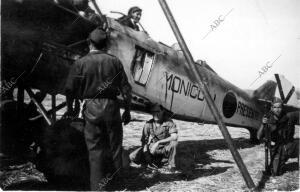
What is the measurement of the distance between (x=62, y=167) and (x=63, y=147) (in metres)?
0.28

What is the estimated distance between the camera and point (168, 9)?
499cm

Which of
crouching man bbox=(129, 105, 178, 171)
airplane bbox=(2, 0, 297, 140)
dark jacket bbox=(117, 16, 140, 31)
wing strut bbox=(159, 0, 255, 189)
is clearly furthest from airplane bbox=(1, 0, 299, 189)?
wing strut bbox=(159, 0, 255, 189)

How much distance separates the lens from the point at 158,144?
643 cm

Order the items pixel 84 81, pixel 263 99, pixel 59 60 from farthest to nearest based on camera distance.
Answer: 1. pixel 263 99
2. pixel 59 60
3. pixel 84 81

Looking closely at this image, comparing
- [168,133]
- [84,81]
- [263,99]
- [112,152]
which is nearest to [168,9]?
[84,81]

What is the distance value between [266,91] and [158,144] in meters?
7.01

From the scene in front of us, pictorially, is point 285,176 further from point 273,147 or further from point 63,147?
point 63,147

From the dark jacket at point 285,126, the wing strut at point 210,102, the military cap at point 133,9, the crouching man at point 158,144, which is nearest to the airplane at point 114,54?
the crouching man at point 158,144

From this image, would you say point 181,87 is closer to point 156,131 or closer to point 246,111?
point 156,131

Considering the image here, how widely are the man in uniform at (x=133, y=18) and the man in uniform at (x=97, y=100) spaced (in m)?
2.59

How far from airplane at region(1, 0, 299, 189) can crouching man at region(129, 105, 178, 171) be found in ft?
1.61

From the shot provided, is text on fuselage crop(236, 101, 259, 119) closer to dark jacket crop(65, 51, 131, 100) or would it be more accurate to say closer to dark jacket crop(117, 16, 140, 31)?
dark jacket crop(117, 16, 140, 31)

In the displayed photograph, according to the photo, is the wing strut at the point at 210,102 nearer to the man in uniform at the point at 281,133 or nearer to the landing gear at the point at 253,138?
the man in uniform at the point at 281,133

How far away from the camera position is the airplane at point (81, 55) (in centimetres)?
463
